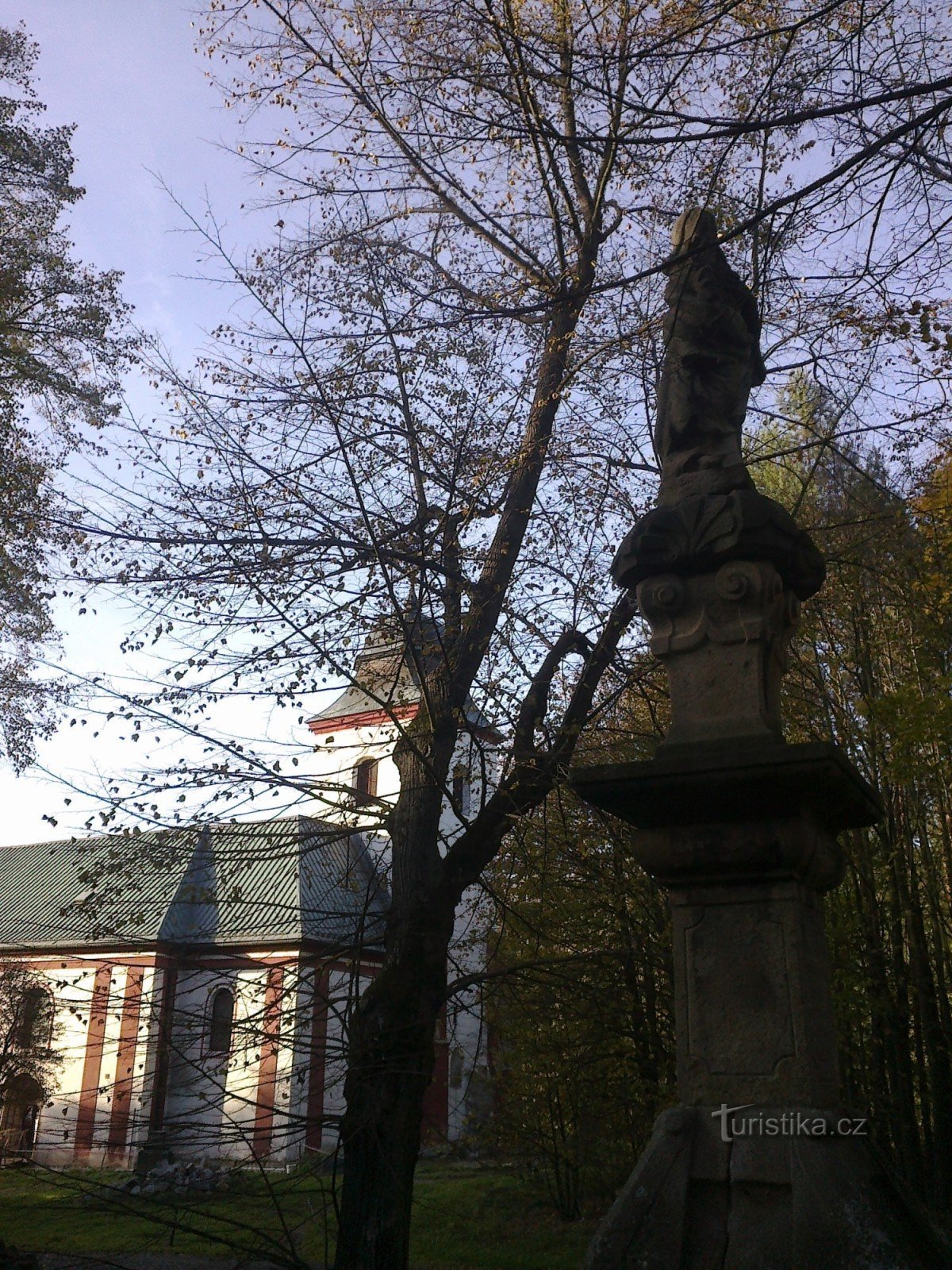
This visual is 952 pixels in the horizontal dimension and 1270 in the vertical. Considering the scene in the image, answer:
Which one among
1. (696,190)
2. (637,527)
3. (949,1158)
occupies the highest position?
(696,190)

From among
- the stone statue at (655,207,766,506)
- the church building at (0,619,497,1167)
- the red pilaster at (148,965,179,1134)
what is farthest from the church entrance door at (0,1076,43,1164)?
the stone statue at (655,207,766,506)

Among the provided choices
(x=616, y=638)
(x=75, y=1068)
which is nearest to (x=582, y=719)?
(x=616, y=638)

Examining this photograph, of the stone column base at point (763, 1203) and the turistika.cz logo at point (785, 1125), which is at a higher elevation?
the turistika.cz logo at point (785, 1125)

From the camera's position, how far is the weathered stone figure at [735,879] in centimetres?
346

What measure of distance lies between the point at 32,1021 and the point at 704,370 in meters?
10.8

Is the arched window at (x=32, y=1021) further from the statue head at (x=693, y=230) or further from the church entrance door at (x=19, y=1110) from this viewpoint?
the statue head at (x=693, y=230)

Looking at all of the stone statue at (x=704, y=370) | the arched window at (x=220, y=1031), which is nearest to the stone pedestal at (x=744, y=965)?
the stone statue at (x=704, y=370)

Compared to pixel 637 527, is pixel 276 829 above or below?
below

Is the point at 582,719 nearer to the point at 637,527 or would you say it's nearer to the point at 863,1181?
the point at 637,527

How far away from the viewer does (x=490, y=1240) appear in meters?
16.3

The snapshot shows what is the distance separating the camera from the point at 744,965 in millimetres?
3992

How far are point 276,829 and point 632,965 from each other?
142 inches

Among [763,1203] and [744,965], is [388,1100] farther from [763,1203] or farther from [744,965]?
[763,1203]

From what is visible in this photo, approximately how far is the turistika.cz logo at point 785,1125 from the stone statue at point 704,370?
2.39 m
